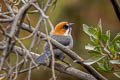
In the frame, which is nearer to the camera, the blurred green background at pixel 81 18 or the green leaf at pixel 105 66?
the green leaf at pixel 105 66

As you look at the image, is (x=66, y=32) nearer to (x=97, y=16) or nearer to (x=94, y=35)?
(x=94, y=35)

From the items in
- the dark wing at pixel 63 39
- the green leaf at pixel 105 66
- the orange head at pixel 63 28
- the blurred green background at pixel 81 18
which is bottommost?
the blurred green background at pixel 81 18

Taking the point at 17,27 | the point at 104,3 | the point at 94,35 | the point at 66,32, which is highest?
the point at 17,27

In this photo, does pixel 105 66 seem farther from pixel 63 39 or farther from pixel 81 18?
pixel 81 18

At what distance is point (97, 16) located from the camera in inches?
327

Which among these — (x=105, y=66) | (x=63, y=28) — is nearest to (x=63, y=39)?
(x=63, y=28)

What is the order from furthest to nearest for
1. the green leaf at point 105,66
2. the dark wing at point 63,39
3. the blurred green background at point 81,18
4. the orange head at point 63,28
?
the blurred green background at point 81,18 < the orange head at point 63,28 < the dark wing at point 63,39 < the green leaf at point 105,66

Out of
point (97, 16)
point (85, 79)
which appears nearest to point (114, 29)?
point (97, 16)

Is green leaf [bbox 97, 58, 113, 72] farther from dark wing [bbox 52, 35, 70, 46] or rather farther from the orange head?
the orange head

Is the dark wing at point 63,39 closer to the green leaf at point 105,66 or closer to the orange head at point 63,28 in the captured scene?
the orange head at point 63,28

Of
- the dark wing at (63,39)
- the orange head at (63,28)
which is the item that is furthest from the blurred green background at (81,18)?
the dark wing at (63,39)

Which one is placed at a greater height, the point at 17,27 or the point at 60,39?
→ the point at 17,27

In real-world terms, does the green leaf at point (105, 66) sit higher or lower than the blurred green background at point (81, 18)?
higher

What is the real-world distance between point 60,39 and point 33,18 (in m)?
2.60
